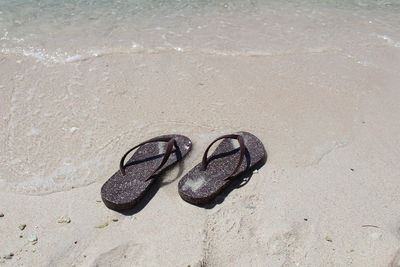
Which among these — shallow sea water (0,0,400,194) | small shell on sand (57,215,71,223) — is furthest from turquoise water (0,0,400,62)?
small shell on sand (57,215,71,223)

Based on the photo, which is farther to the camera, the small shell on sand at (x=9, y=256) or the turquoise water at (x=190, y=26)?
the turquoise water at (x=190, y=26)

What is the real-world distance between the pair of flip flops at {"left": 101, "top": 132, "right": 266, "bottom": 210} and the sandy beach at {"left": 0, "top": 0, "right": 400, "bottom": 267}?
0.27 ft

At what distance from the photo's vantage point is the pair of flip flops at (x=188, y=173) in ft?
7.89

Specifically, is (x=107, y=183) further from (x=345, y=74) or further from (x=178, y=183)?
(x=345, y=74)

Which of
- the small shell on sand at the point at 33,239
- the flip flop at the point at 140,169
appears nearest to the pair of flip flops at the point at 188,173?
the flip flop at the point at 140,169

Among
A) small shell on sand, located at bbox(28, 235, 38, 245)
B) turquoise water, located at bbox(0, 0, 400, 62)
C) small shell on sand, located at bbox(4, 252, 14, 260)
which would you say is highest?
small shell on sand, located at bbox(4, 252, 14, 260)

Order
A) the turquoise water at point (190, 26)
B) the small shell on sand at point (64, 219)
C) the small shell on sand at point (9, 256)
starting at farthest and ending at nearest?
the turquoise water at point (190, 26)
the small shell on sand at point (64, 219)
the small shell on sand at point (9, 256)

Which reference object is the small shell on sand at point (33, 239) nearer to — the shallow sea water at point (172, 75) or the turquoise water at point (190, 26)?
the shallow sea water at point (172, 75)

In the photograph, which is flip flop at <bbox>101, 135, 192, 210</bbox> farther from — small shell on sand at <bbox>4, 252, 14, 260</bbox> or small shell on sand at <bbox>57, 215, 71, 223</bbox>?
small shell on sand at <bbox>4, 252, 14, 260</bbox>

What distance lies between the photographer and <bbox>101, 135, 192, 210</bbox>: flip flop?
7.83 feet

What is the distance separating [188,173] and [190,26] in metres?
2.98

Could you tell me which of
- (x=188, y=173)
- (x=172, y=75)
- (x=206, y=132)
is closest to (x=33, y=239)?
(x=188, y=173)

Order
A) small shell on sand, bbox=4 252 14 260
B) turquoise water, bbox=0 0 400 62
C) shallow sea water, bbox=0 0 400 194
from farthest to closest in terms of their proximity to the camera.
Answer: turquoise water, bbox=0 0 400 62, shallow sea water, bbox=0 0 400 194, small shell on sand, bbox=4 252 14 260

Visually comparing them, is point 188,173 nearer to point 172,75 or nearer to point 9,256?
point 9,256
